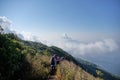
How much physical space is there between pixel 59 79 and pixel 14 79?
2935 millimetres

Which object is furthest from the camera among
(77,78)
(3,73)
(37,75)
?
(37,75)

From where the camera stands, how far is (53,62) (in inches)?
744

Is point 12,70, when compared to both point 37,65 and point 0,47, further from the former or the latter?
point 37,65

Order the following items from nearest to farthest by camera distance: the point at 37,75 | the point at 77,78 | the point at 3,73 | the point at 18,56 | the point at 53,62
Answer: the point at 3,73, the point at 77,78, the point at 18,56, the point at 37,75, the point at 53,62

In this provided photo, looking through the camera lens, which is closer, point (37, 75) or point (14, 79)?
point (14, 79)

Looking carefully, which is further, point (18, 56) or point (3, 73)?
point (18, 56)

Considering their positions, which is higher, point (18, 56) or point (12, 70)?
point (18, 56)

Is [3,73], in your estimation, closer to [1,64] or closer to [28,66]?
[1,64]

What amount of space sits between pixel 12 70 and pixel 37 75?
2861mm

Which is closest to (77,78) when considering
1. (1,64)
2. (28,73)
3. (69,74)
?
(69,74)

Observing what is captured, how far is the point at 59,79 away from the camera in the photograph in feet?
41.1

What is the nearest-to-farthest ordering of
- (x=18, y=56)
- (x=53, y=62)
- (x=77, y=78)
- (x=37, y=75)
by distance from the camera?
(x=77, y=78) < (x=18, y=56) < (x=37, y=75) < (x=53, y=62)

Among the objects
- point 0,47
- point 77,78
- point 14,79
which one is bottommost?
point 14,79

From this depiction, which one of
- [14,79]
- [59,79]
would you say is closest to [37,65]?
[59,79]
